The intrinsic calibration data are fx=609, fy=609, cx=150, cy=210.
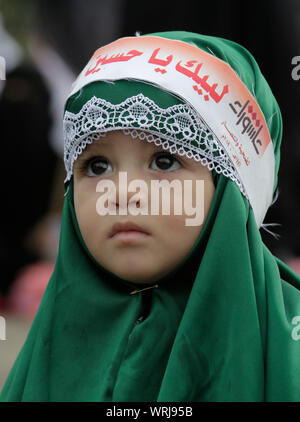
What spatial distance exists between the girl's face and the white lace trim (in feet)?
0.06

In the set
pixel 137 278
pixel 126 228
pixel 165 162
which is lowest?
pixel 137 278

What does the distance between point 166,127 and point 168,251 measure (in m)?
0.25

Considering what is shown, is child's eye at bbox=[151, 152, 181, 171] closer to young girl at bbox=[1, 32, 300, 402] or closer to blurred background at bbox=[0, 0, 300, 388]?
young girl at bbox=[1, 32, 300, 402]

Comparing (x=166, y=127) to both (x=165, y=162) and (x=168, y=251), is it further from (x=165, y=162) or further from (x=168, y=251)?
(x=168, y=251)

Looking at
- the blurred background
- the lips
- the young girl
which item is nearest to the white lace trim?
the young girl

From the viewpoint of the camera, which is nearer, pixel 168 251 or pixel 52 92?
pixel 168 251

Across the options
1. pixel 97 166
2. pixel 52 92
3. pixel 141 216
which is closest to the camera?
pixel 141 216

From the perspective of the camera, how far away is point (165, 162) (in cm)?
124

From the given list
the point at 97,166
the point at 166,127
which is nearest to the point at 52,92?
the point at 97,166

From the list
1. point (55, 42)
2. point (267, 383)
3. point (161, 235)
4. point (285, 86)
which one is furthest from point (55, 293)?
point (55, 42)

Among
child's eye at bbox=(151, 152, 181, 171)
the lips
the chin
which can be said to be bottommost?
the chin

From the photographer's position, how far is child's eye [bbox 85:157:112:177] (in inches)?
50.7
